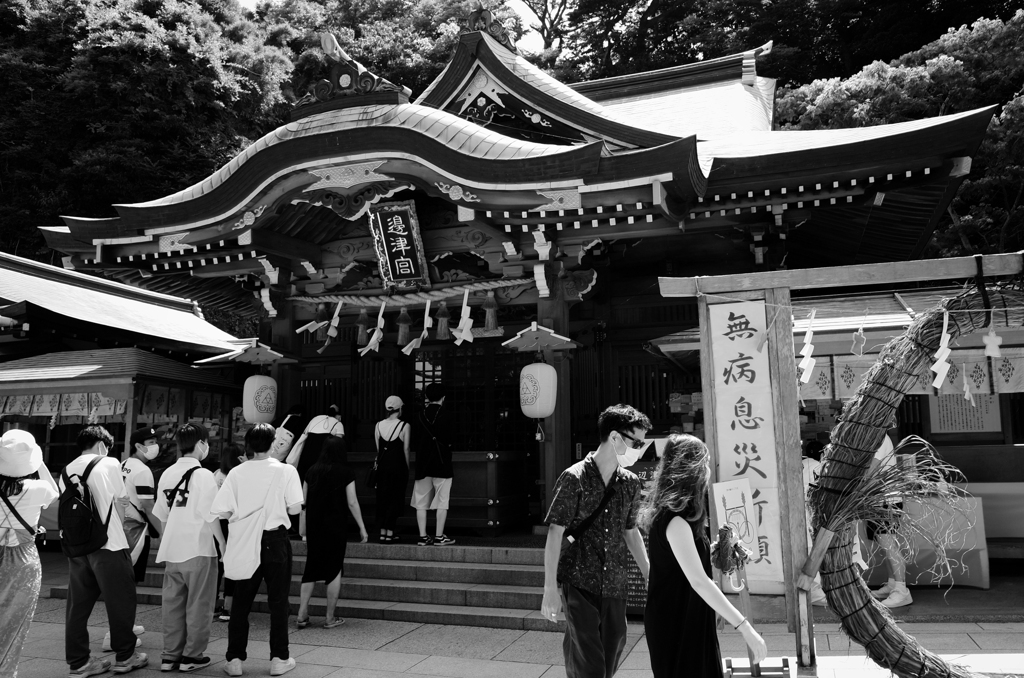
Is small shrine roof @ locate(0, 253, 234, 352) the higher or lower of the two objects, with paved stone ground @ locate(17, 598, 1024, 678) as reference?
higher

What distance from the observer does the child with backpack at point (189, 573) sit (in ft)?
18.2

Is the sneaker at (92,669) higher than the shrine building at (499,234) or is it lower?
lower

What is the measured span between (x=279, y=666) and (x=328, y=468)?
181 cm

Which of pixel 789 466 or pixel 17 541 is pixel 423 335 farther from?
pixel 789 466

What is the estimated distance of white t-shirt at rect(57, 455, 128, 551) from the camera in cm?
534

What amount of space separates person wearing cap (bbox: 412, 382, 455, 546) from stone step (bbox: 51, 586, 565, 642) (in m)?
1.07

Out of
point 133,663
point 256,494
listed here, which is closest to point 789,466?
point 256,494

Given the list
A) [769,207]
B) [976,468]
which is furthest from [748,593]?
[976,468]

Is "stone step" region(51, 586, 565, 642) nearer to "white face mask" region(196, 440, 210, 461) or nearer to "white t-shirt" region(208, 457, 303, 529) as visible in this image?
"white t-shirt" region(208, 457, 303, 529)

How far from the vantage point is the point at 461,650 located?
19.8ft

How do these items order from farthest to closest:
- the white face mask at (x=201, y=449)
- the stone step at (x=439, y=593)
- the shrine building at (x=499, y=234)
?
the shrine building at (x=499, y=234), the stone step at (x=439, y=593), the white face mask at (x=201, y=449)

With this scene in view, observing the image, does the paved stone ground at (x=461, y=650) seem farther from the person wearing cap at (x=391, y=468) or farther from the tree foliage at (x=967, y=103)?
the tree foliage at (x=967, y=103)

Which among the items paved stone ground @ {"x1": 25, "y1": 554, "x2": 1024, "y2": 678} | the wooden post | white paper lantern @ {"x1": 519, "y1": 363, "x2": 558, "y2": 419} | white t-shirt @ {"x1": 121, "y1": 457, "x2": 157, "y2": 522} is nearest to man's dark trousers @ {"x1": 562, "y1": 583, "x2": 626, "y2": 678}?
the wooden post

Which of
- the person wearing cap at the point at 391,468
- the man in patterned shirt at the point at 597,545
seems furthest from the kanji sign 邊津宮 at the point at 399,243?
the man in patterned shirt at the point at 597,545
